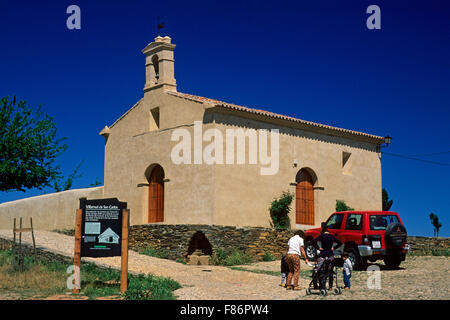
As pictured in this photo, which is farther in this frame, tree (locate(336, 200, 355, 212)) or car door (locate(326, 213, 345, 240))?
tree (locate(336, 200, 355, 212))

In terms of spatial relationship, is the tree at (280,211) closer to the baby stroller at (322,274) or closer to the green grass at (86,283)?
the green grass at (86,283)

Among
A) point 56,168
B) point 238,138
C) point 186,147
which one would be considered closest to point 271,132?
point 238,138

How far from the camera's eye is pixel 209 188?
20.1m

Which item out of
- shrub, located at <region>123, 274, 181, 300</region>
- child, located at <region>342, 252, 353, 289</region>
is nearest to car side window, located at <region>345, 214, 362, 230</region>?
child, located at <region>342, 252, 353, 289</region>

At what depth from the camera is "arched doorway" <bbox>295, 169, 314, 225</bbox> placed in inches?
916

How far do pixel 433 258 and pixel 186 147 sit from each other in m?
10.4

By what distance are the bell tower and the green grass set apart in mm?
9531

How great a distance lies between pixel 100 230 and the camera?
13.0 metres

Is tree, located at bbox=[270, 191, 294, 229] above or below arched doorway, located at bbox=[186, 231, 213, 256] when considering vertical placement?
above

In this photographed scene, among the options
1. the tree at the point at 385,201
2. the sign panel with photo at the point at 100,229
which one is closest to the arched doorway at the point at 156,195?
the sign panel with photo at the point at 100,229

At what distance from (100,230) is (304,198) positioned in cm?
1248

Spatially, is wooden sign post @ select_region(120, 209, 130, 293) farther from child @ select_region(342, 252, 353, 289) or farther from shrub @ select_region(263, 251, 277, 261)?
shrub @ select_region(263, 251, 277, 261)

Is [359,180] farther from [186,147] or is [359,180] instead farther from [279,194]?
[186,147]

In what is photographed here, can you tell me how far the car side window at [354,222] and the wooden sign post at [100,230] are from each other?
23.9 ft
